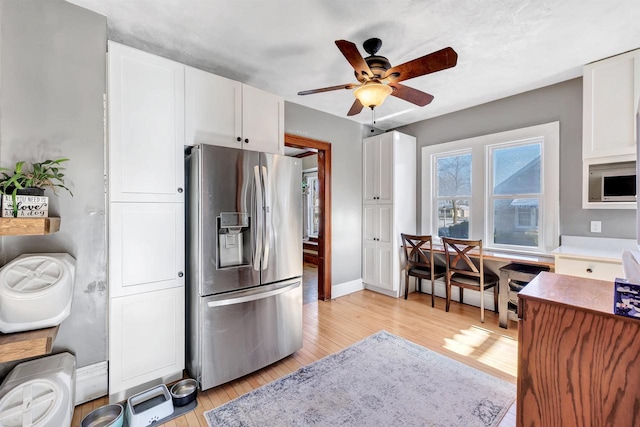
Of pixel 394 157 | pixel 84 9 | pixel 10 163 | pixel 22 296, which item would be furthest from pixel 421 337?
pixel 84 9

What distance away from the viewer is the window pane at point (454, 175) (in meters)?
3.80

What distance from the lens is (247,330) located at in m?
2.11

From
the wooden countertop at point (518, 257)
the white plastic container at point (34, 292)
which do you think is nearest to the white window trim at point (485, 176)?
the wooden countertop at point (518, 257)

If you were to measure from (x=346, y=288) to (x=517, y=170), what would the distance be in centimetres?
274

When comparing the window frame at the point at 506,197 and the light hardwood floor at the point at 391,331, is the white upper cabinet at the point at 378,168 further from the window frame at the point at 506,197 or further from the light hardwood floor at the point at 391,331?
the light hardwood floor at the point at 391,331

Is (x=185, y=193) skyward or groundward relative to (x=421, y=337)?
skyward

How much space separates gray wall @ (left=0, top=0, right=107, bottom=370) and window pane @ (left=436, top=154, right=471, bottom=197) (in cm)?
399

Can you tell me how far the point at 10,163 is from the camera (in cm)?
163

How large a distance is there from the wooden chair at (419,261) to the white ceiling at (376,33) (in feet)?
6.31

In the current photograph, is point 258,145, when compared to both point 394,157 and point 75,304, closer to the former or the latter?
point 75,304

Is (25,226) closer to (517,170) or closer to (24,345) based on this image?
(24,345)

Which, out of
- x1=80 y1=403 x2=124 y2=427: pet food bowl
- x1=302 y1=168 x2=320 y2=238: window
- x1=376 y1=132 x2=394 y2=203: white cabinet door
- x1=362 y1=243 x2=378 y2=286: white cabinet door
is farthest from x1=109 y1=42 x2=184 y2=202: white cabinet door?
x1=302 y1=168 x2=320 y2=238: window

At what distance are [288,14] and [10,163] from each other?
6.49 ft

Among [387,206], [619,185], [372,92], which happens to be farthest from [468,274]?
[372,92]
